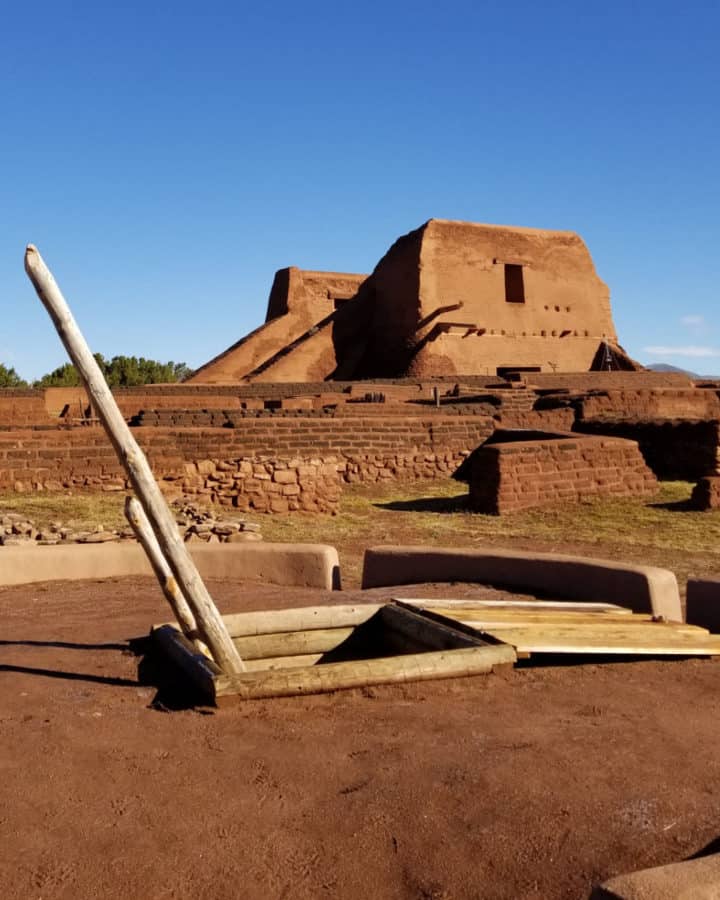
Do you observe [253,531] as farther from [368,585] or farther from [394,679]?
[394,679]

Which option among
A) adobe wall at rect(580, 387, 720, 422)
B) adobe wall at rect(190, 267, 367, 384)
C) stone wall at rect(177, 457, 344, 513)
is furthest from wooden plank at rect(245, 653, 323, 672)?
adobe wall at rect(190, 267, 367, 384)

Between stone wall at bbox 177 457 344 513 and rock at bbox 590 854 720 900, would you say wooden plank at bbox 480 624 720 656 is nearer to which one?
rock at bbox 590 854 720 900

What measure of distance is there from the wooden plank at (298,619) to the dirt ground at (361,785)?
0.73m

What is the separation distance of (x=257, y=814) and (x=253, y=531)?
6988 mm

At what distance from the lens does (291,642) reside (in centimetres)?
492

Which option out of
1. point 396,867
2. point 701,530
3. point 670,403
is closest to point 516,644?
point 396,867

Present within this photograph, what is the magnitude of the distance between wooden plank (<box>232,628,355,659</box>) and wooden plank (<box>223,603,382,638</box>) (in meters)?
0.03

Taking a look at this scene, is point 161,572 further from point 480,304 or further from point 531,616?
point 480,304

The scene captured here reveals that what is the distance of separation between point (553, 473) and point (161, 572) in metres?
8.74

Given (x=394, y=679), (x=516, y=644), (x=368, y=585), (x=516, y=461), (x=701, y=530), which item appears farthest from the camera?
(x=516, y=461)

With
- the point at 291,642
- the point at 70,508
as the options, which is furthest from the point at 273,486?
the point at 291,642

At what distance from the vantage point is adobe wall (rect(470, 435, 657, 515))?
465 inches

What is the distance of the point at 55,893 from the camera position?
231cm

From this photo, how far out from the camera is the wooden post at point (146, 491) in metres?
3.85
